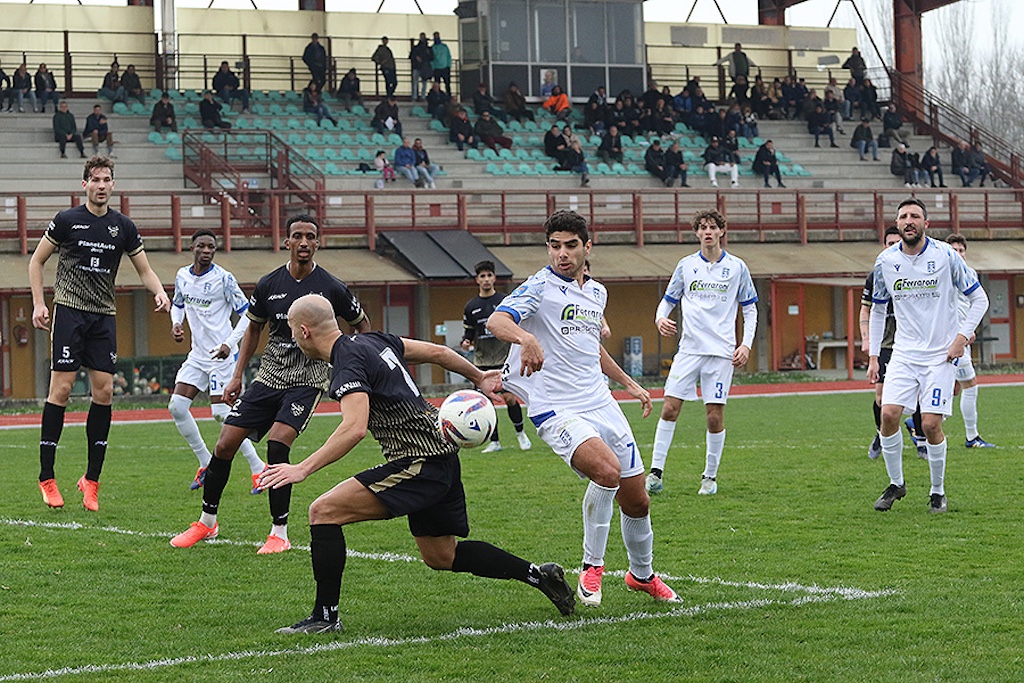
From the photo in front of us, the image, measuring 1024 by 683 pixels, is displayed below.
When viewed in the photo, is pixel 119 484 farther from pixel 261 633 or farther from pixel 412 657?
pixel 412 657

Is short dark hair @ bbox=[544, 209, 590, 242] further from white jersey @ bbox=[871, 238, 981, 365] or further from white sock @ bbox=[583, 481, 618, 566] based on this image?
white jersey @ bbox=[871, 238, 981, 365]

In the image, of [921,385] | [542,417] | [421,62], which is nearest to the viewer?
[542,417]

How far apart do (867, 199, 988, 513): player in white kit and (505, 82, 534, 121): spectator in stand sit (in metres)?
30.3

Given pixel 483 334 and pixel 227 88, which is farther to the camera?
pixel 227 88

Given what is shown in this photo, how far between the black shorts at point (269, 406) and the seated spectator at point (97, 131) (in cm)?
2651

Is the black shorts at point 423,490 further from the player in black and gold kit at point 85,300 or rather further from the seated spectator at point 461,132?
the seated spectator at point 461,132

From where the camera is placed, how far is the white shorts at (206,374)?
44.5 ft

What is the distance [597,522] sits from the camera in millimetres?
7203

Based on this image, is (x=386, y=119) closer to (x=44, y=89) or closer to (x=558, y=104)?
(x=558, y=104)

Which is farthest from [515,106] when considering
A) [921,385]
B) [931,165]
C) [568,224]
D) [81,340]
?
[568,224]

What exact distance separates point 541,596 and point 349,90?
109 feet

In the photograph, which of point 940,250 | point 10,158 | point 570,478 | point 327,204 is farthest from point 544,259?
point 940,250

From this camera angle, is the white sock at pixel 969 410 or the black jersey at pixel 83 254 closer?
the black jersey at pixel 83 254

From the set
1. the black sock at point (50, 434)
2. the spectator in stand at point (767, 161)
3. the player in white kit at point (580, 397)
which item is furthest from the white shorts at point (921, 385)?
the spectator in stand at point (767, 161)
